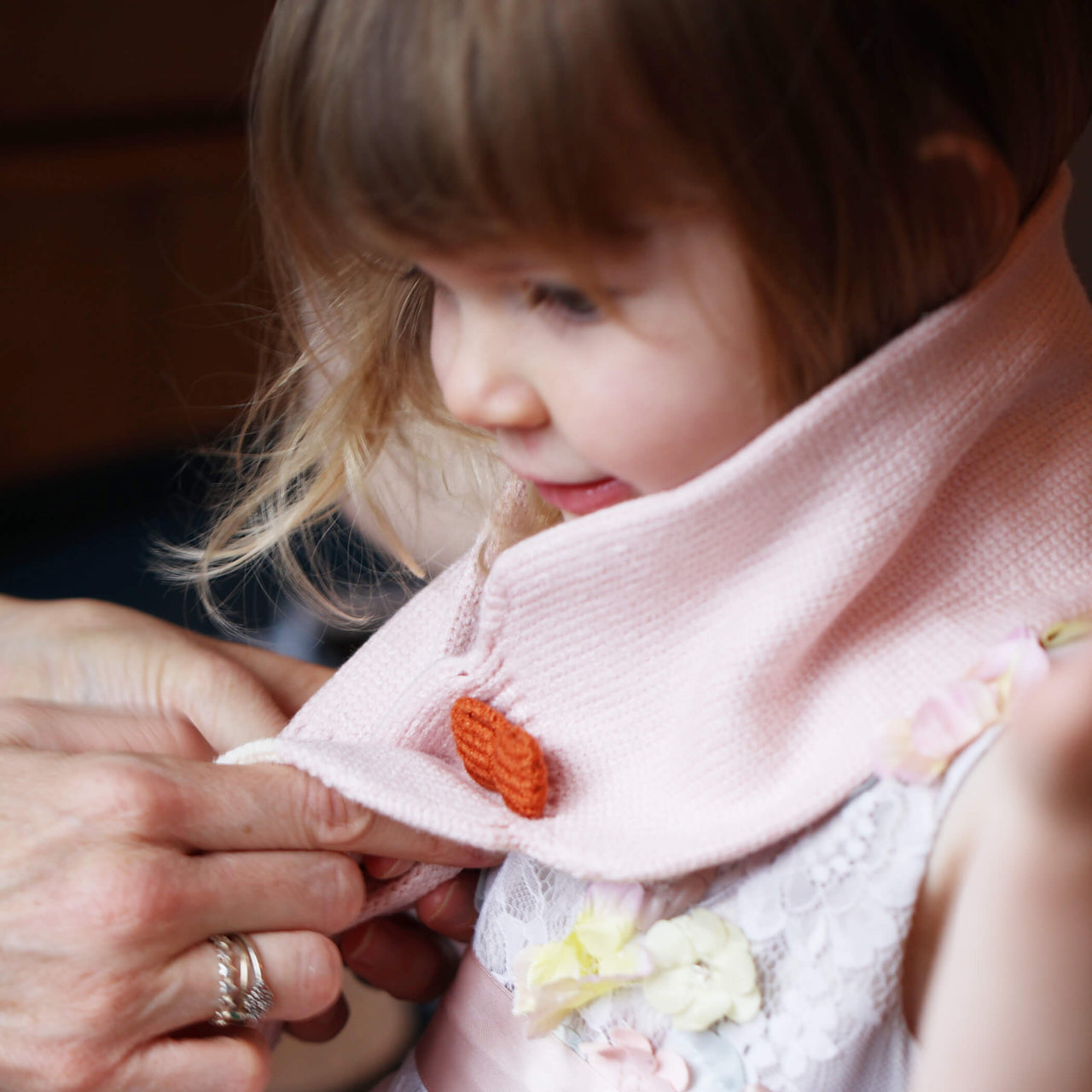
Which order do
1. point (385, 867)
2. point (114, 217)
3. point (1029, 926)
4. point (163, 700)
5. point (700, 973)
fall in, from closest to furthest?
point (1029, 926) < point (700, 973) < point (385, 867) < point (163, 700) < point (114, 217)

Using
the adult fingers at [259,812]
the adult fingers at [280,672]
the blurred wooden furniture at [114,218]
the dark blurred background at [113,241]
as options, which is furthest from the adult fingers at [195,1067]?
the blurred wooden furniture at [114,218]

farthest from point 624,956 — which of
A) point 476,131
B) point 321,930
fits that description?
point 476,131

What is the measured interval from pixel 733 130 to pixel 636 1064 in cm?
46

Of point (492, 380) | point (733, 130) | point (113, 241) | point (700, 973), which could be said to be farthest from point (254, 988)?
point (113, 241)

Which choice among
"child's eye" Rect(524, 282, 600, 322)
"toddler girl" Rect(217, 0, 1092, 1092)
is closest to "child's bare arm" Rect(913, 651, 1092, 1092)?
"toddler girl" Rect(217, 0, 1092, 1092)

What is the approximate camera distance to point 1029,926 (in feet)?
1.43

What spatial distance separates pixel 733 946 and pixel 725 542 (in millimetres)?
202

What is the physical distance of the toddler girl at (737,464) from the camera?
454 mm

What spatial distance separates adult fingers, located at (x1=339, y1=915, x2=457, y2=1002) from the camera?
79cm

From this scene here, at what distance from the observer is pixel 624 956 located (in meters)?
0.58

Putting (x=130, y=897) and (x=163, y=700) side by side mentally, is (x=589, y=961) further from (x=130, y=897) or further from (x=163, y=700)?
(x=163, y=700)

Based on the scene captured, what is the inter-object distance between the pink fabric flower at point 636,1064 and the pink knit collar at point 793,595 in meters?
0.11

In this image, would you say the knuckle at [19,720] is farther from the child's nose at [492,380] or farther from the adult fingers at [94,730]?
the child's nose at [492,380]

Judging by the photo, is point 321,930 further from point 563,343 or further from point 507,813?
point 563,343
